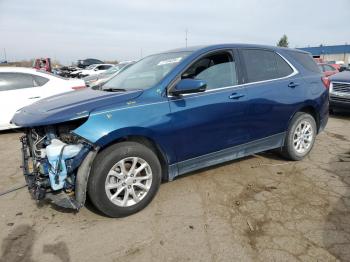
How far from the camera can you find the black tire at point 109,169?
3.15m

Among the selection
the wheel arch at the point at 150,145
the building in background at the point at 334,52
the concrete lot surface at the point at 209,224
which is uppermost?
the building in background at the point at 334,52

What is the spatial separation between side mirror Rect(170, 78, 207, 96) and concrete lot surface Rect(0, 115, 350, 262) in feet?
4.21

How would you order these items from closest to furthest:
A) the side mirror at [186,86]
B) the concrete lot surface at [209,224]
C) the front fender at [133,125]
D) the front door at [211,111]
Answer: the concrete lot surface at [209,224], the front fender at [133,125], the side mirror at [186,86], the front door at [211,111]

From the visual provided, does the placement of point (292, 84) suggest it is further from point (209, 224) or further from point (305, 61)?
point (209, 224)

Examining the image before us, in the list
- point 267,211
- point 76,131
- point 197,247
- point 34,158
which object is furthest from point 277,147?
point 34,158

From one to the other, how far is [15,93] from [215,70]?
5065mm

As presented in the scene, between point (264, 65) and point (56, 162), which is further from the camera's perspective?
point (264, 65)

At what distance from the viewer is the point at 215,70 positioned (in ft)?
13.3

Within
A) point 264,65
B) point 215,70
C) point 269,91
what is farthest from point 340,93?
point 215,70

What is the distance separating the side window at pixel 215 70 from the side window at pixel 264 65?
269mm

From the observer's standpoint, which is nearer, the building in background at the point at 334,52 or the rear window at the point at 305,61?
the rear window at the point at 305,61

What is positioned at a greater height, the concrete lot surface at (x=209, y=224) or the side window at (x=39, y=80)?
the side window at (x=39, y=80)

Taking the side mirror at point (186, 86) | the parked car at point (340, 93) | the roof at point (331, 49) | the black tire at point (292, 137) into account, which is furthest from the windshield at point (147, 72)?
the roof at point (331, 49)

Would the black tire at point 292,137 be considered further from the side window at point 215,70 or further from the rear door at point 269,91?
the side window at point 215,70
